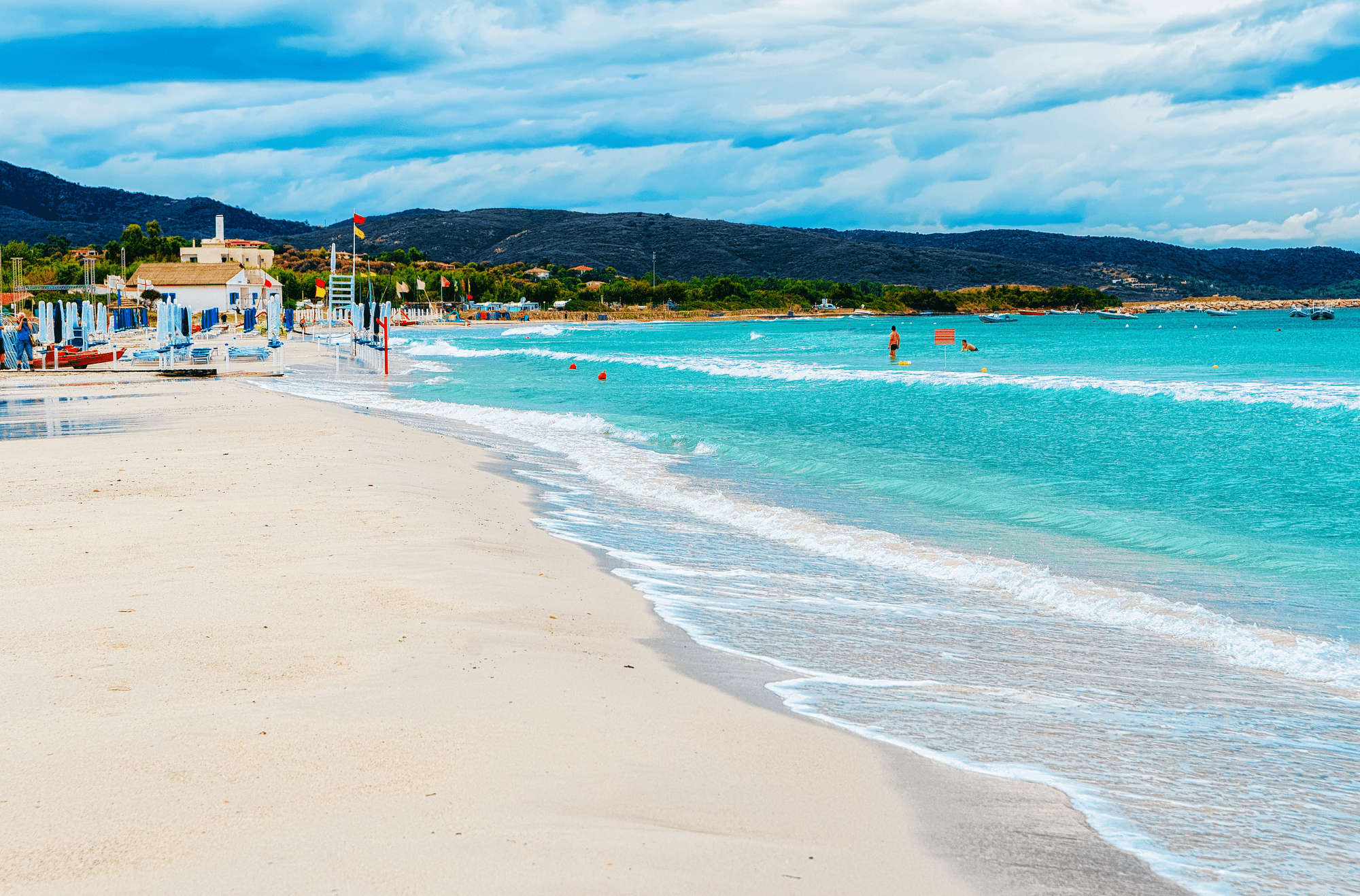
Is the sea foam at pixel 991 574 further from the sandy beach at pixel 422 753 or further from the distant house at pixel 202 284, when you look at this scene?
the distant house at pixel 202 284

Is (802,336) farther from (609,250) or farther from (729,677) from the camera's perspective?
(609,250)

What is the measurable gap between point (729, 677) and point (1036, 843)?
198cm

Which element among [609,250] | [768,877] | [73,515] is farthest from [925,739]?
[609,250]

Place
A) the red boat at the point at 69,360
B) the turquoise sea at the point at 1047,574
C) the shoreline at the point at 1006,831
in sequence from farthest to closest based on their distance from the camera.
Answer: the red boat at the point at 69,360 < the turquoise sea at the point at 1047,574 < the shoreline at the point at 1006,831

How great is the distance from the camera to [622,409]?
2462 cm

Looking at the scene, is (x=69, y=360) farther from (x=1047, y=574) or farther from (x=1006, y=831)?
(x=1006, y=831)

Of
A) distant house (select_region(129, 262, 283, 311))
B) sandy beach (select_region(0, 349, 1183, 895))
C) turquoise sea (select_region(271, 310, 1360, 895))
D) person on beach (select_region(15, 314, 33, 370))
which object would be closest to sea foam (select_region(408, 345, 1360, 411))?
turquoise sea (select_region(271, 310, 1360, 895))

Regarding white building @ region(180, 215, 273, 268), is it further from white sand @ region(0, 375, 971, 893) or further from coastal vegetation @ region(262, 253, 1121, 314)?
white sand @ region(0, 375, 971, 893)

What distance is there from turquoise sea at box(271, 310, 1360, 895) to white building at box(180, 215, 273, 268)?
97335mm

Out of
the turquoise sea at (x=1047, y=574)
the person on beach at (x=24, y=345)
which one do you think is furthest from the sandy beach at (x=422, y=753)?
the person on beach at (x=24, y=345)

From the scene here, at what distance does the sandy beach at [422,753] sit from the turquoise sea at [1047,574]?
473 millimetres

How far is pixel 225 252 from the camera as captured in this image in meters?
113

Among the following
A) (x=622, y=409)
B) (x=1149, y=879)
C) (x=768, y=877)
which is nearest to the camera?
(x=768, y=877)

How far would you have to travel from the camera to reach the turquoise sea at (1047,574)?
13.3 feet
